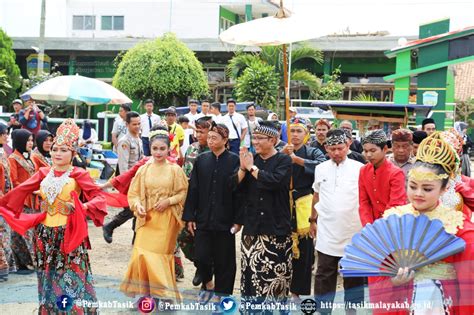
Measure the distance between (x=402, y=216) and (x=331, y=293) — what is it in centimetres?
229

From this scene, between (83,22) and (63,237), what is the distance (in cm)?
3981

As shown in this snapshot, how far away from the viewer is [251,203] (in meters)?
5.63

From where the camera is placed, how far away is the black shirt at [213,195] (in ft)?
19.5

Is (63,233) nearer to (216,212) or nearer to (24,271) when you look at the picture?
(216,212)

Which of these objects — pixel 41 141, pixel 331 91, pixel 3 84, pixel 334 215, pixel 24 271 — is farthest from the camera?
pixel 331 91

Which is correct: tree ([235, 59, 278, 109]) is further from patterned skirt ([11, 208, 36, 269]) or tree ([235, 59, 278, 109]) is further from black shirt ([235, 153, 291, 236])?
black shirt ([235, 153, 291, 236])

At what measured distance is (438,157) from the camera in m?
3.75

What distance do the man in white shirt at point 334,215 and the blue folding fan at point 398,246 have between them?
1966 millimetres

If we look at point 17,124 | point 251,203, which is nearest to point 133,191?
point 251,203

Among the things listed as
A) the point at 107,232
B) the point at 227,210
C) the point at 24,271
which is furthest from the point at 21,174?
the point at 227,210

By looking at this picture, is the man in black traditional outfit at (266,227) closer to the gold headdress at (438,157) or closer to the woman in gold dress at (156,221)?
the woman in gold dress at (156,221)

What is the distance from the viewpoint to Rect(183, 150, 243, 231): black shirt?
5934 mm

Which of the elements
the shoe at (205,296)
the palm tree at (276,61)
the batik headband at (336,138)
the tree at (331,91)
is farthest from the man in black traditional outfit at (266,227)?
the tree at (331,91)

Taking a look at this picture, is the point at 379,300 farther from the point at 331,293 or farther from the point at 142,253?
the point at 142,253
